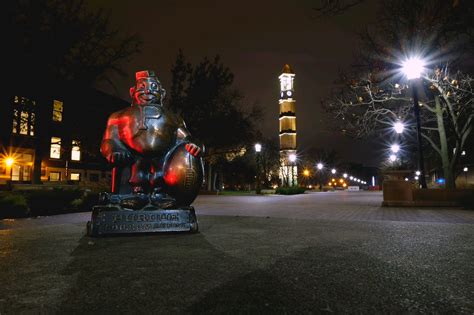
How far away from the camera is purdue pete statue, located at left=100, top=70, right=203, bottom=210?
5.40 m

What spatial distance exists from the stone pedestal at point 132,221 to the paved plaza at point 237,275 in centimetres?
15

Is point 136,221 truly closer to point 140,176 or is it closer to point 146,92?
point 140,176

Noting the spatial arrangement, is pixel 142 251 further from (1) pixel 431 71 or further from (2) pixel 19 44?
Result: (1) pixel 431 71

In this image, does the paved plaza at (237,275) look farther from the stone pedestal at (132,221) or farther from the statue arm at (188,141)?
the statue arm at (188,141)

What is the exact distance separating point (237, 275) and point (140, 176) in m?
3.23

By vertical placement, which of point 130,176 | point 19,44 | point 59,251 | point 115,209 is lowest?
point 59,251

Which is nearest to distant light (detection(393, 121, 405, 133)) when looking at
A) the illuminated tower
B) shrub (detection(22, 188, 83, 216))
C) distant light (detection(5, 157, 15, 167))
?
shrub (detection(22, 188, 83, 216))

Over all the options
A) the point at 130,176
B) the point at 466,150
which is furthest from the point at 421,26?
the point at 466,150

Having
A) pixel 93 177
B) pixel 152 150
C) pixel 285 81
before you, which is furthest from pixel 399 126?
pixel 285 81

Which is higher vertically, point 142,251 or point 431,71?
point 431,71

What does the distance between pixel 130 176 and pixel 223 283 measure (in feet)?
11.7

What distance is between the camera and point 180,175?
5578 mm

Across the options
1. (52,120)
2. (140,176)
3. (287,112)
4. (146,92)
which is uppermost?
(287,112)

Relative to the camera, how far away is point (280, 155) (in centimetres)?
5803
